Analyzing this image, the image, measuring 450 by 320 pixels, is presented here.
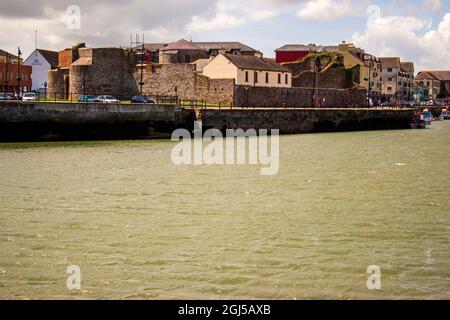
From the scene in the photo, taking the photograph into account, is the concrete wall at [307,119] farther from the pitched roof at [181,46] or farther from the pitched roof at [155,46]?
the pitched roof at [155,46]

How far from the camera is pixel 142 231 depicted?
12.1 m

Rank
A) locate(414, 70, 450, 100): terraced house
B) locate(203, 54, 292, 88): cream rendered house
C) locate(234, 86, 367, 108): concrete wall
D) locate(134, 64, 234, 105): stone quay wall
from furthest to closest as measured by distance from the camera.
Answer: locate(414, 70, 450, 100): terraced house → locate(203, 54, 292, 88): cream rendered house → locate(234, 86, 367, 108): concrete wall → locate(134, 64, 234, 105): stone quay wall

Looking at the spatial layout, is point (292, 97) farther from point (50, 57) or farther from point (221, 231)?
point (221, 231)

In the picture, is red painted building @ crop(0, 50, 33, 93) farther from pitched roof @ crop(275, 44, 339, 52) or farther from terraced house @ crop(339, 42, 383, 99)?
terraced house @ crop(339, 42, 383, 99)

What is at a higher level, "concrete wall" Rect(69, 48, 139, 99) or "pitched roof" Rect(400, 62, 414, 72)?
"pitched roof" Rect(400, 62, 414, 72)

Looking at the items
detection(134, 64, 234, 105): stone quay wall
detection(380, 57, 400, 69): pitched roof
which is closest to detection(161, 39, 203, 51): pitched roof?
detection(134, 64, 234, 105): stone quay wall

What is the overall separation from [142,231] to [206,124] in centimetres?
2676

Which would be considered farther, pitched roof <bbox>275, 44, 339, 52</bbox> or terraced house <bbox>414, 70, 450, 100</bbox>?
terraced house <bbox>414, 70, 450, 100</bbox>

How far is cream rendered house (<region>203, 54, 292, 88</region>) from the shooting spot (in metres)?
53.9

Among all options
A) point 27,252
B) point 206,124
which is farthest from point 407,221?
point 206,124

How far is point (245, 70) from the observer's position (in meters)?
54.8

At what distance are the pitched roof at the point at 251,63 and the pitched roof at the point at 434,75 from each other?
8265cm
